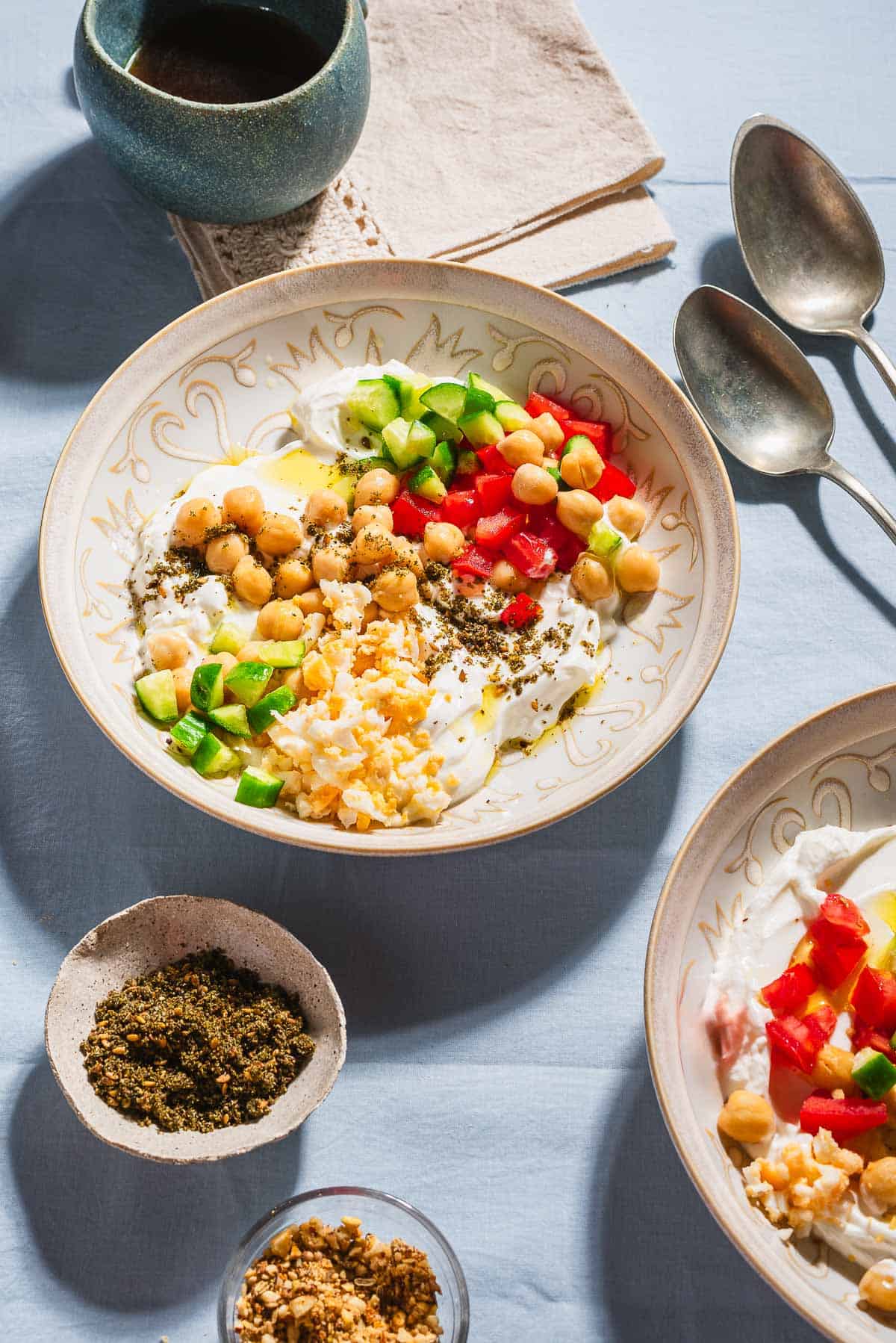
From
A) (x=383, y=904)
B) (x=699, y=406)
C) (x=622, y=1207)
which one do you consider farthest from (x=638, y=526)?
(x=622, y=1207)

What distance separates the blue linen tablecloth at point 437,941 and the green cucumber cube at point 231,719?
192 millimetres

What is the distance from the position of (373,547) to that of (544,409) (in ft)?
1.47

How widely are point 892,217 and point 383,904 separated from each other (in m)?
1.82

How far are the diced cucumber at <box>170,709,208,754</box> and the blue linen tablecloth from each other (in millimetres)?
183

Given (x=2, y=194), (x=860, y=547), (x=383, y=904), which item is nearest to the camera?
(x=383, y=904)

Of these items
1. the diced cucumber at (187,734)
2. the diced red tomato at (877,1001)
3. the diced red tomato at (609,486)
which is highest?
the diced red tomato at (609,486)

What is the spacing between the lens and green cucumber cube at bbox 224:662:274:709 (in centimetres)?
194

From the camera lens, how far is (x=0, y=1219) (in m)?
1.82

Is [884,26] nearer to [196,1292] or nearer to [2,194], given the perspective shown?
[2,194]

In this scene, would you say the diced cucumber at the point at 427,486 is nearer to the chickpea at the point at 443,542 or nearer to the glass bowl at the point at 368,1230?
the chickpea at the point at 443,542

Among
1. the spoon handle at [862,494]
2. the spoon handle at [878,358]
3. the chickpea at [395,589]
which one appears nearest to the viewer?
the chickpea at [395,589]

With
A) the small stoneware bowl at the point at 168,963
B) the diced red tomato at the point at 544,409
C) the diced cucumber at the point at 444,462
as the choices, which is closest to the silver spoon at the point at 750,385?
the diced red tomato at the point at 544,409

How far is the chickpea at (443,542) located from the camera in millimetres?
2100

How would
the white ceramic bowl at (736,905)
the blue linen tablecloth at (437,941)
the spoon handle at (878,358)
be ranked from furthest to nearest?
1. the spoon handle at (878,358)
2. the blue linen tablecloth at (437,941)
3. the white ceramic bowl at (736,905)
